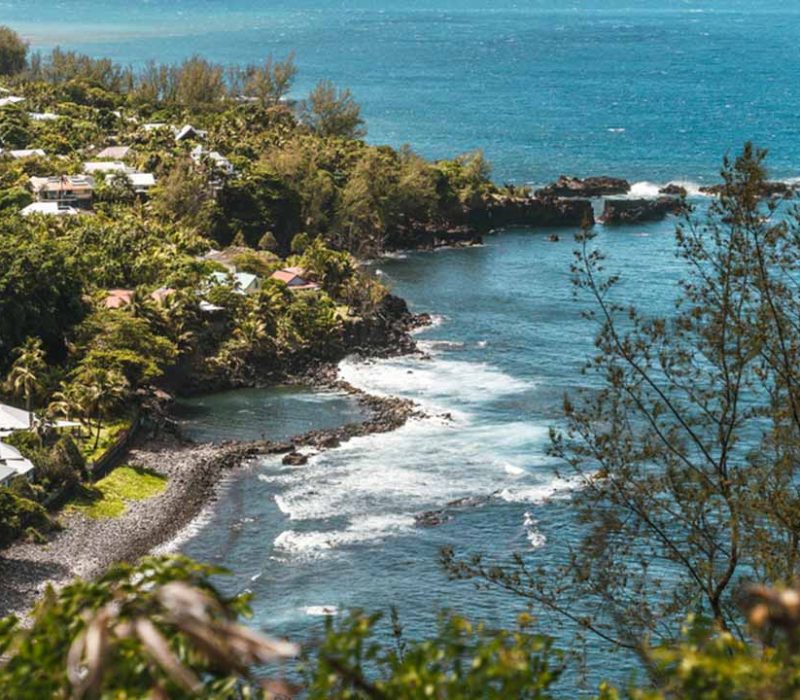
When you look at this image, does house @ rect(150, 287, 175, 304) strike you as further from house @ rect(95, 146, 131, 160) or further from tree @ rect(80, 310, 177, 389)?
house @ rect(95, 146, 131, 160)

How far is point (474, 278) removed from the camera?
306ft

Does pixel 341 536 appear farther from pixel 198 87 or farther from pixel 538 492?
pixel 198 87

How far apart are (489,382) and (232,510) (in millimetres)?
21064

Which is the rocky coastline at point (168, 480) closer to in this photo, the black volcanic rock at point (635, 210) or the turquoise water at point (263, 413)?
the turquoise water at point (263, 413)

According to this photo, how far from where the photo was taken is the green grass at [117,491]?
170 ft

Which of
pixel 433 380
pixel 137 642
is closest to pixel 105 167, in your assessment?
pixel 433 380

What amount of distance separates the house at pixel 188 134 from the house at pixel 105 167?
12115 millimetres

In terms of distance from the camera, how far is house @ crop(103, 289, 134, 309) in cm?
7025

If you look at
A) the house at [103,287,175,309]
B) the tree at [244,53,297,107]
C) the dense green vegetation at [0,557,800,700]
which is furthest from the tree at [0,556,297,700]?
the tree at [244,53,297,107]

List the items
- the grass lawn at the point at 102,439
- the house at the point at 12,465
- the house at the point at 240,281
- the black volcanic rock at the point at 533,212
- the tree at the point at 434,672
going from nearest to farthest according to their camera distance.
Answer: the tree at the point at 434,672 → the house at the point at 12,465 → the grass lawn at the point at 102,439 → the house at the point at 240,281 → the black volcanic rock at the point at 533,212

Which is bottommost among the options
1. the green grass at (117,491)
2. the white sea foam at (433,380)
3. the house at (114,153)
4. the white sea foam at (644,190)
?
the green grass at (117,491)

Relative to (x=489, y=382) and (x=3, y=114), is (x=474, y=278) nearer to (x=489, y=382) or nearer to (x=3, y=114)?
(x=489, y=382)

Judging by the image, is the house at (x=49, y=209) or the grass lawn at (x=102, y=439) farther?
the house at (x=49, y=209)

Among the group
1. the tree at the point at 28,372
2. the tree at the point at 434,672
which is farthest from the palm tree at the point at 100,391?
the tree at the point at 434,672
